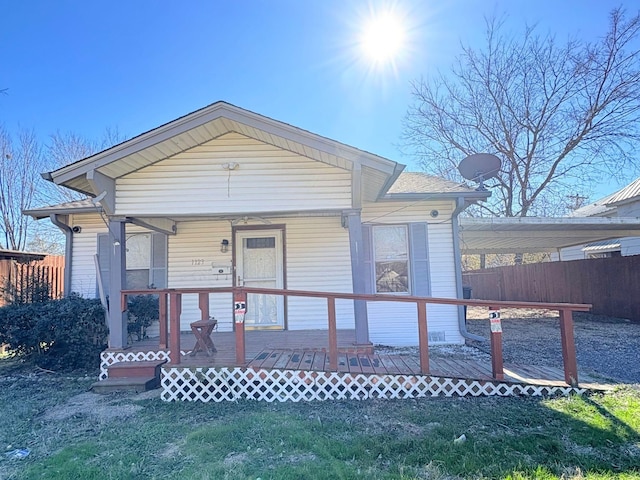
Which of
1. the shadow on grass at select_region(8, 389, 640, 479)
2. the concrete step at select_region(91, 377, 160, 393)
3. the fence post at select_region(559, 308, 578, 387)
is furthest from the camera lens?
the concrete step at select_region(91, 377, 160, 393)

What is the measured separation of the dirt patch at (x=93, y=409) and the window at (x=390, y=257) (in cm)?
469

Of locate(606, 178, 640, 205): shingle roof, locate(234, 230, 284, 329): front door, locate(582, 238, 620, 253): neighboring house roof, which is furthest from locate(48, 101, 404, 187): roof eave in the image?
locate(582, 238, 620, 253): neighboring house roof

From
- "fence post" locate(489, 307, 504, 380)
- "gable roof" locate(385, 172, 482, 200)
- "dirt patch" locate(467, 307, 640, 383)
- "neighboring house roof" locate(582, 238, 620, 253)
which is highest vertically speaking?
"gable roof" locate(385, 172, 482, 200)

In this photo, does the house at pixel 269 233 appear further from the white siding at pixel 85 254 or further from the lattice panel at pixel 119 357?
the lattice panel at pixel 119 357

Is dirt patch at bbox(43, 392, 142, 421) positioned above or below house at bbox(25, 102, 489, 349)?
below

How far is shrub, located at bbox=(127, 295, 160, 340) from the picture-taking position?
696 centimetres

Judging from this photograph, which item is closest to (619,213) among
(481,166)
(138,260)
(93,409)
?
(481,166)

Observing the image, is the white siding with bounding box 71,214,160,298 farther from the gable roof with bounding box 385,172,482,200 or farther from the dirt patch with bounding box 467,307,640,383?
the dirt patch with bounding box 467,307,640,383

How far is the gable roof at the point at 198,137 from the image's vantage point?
16.9ft

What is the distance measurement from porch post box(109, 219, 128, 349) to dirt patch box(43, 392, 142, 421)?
108 cm

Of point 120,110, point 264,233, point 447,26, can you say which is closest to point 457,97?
point 447,26

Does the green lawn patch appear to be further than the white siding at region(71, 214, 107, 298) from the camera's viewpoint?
No

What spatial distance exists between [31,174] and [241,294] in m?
17.8

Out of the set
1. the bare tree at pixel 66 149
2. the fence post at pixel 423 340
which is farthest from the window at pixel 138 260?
the bare tree at pixel 66 149
